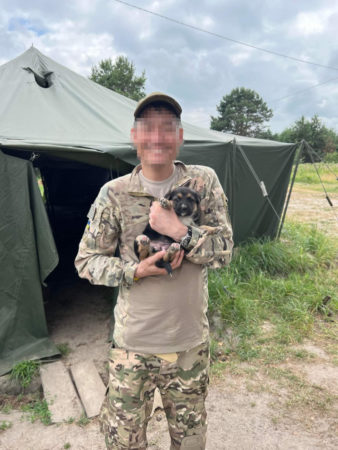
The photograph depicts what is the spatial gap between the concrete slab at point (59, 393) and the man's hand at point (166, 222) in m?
2.06

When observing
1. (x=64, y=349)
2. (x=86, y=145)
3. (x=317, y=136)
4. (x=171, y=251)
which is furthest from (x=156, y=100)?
(x=317, y=136)

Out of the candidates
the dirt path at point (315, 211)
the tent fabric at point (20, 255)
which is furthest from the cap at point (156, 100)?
the dirt path at point (315, 211)

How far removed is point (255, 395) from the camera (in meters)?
2.78

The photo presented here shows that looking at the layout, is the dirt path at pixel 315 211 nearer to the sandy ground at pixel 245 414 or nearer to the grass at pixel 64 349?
the sandy ground at pixel 245 414

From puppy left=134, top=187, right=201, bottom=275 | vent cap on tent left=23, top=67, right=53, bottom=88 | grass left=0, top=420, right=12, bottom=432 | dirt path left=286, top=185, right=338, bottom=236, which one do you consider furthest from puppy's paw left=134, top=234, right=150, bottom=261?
dirt path left=286, top=185, right=338, bottom=236

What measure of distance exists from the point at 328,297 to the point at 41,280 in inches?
136

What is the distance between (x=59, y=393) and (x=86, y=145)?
2.18 metres

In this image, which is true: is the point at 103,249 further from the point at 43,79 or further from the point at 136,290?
the point at 43,79

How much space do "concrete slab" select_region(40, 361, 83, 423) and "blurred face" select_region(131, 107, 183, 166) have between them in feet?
7.45

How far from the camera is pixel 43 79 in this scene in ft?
14.9

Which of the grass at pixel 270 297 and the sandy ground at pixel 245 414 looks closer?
the sandy ground at pixel 245 414

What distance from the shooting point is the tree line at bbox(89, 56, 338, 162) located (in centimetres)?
2778

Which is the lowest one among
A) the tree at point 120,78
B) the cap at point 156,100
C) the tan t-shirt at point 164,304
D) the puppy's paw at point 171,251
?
the tan t-shirt at point 164,304

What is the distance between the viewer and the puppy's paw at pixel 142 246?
125 cm
